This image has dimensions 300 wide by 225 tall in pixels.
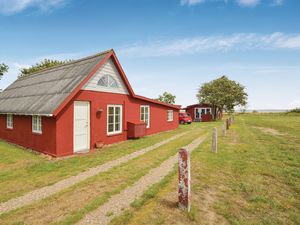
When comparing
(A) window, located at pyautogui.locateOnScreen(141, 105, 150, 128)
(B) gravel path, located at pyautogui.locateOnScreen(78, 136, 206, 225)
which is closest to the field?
(B) gravel path, located at pyautogui.locateOnScreen(78, 136, 206, 225)

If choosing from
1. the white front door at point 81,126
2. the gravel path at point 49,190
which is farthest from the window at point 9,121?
the gravel path at point 49,190

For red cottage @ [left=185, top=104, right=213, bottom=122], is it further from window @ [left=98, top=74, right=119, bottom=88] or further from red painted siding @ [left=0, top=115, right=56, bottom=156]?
red painted siding @ [left=0, top=115, right=56, bottom=156]

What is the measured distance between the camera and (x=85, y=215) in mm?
3900

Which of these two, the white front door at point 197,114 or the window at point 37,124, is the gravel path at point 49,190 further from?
the white front door at point 197,114

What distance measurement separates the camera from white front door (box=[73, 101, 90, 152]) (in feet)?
32.8

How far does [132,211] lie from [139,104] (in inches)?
456

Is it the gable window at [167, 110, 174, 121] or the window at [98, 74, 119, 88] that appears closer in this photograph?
the window at [98, 74, 119, 88]

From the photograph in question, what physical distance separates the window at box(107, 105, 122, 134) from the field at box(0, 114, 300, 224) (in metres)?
3.78

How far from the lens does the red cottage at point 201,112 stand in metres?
36.9

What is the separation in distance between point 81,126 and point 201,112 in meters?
30.6

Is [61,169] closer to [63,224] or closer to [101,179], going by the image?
[101,179]

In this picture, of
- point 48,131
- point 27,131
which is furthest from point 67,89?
point 27,131

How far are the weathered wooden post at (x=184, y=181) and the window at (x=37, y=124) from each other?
9006 millimetres

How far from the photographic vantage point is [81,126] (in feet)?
33.8
